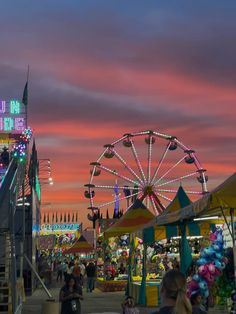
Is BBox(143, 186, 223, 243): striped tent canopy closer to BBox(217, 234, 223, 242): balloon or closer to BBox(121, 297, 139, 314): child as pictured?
BBox(121, 297, 139, 314): child

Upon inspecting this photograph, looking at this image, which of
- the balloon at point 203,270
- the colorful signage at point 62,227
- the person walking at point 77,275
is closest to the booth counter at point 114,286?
the person walking at point 77,275

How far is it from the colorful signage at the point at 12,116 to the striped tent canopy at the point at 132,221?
37.3 m

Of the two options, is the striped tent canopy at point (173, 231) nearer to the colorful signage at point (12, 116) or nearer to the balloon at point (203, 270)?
the balloon at point (203, 270)

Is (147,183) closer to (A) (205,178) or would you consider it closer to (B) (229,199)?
(A) (205,178)

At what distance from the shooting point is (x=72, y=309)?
10.5 m

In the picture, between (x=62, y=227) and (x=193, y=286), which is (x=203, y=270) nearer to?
(x=193, y=286)

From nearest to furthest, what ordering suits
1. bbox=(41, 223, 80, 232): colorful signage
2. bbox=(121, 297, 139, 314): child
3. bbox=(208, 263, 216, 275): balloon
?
bbox=(208, 263, 216, 275): balloon, bbox=(121, 297, 139, 314): child, bbox=(41, 223, 80, 232): colorful signage

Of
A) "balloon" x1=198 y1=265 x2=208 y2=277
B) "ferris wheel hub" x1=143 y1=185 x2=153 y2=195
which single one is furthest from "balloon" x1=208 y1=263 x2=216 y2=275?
"ferris wheel hub" x1=143 y1=185 x2=153 y2=195

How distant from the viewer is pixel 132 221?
20.1m

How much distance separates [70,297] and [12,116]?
1888 inches

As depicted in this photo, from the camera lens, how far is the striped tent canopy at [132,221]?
19609 mm

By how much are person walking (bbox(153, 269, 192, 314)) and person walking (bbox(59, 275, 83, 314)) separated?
6920 millimetres

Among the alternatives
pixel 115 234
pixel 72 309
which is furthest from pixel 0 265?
pixel 72 309

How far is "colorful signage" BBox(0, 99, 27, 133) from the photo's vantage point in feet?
186
